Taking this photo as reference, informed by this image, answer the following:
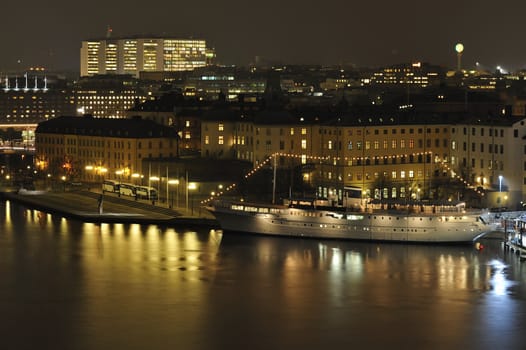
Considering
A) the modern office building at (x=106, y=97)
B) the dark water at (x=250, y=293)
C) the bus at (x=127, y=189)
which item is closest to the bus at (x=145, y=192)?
the bus at (x=127, y=189)

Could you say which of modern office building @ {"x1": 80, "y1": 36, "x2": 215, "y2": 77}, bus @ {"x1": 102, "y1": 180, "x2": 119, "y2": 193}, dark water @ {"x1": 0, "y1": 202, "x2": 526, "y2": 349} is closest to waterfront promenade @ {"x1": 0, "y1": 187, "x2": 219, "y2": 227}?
bus @ {"x1": 102, "y1": 180, "x2": 119, "y2": 193}

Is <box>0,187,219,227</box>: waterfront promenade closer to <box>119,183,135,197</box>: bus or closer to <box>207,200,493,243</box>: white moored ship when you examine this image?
<box>119,183,135,197</box>: bus

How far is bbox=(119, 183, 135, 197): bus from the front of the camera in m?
27.6

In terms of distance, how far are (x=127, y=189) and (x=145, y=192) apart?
2.52ft

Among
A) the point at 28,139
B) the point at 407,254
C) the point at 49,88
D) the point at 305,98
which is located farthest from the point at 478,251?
the point at 49,88

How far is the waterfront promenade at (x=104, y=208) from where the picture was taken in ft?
79.0

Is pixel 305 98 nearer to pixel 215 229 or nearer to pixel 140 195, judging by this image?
pixel 140 195

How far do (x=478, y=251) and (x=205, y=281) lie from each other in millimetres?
4596

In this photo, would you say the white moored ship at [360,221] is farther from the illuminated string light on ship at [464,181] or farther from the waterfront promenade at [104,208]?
the illuminated string light on ship at [464,181]

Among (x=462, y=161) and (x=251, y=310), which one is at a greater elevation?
(x=462, y=161)

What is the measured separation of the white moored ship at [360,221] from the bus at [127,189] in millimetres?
4706

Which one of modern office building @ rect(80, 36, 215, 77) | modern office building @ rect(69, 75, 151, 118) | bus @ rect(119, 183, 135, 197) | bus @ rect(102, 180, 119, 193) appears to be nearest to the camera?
bus @ rect(119, 183, 135, 197)

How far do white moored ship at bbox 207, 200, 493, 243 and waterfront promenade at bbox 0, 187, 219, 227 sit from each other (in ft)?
2.67

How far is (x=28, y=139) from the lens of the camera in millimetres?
49000
